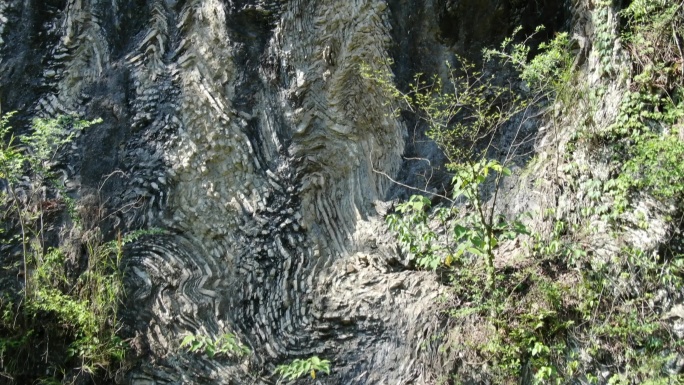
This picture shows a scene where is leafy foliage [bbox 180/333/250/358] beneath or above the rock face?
beneath

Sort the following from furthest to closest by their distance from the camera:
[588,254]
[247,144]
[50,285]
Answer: [247,144] → [50,285] → [588,254]

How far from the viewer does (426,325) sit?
393 cm

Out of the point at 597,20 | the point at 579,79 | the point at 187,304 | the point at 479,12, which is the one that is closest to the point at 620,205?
the point at 579,79

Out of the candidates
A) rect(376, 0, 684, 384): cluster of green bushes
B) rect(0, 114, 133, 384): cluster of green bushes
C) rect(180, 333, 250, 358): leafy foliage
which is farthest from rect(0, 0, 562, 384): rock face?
rect(376, 0, 684, 384): cluster of green bushes

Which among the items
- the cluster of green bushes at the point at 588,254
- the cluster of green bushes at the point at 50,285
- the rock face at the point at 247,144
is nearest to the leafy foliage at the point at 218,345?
the rock face at the point at 247,144

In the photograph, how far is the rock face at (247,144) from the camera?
4281 mm

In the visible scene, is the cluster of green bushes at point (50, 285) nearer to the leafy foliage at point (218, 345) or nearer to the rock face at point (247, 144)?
the rock face at point (247, 144)

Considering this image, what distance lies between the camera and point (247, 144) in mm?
4766

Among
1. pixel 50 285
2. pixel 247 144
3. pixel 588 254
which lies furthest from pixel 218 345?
pixel 588 254

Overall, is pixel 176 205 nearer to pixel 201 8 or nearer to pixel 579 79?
Answer: pixel 201 8

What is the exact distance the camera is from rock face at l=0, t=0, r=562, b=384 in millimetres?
4281

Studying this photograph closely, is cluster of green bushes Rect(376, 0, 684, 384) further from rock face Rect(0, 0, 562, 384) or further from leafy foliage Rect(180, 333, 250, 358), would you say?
leafy foliage Rect(180, 333, 250, 358)

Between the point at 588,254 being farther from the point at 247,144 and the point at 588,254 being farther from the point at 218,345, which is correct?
the point at 247,144

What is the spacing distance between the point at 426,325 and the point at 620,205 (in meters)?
1.33
